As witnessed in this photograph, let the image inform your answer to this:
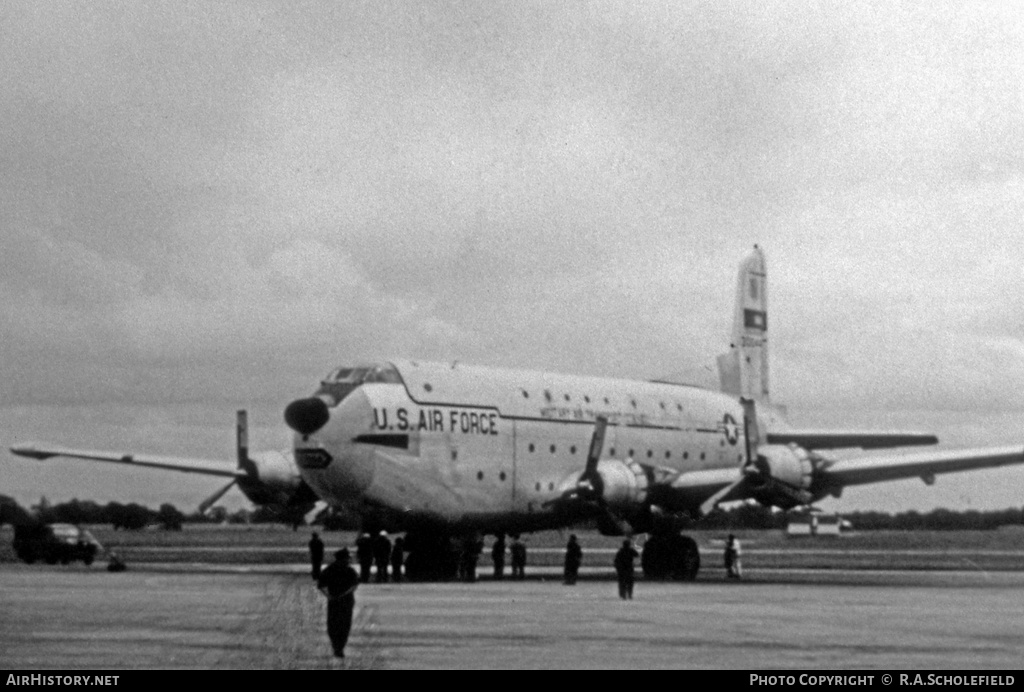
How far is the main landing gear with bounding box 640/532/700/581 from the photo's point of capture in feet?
115

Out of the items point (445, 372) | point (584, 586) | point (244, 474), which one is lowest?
point (584, 586)

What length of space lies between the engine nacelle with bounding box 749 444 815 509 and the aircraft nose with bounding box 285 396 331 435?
9797mm

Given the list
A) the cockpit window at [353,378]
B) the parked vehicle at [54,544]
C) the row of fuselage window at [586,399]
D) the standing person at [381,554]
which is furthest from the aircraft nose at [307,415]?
the parked vehicle at [54,544]

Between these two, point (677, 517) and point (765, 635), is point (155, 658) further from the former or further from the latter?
point (677, 517)

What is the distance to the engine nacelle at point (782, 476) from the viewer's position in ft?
107

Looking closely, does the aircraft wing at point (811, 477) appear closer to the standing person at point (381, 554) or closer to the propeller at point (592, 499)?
the propeller at point (592, 499)

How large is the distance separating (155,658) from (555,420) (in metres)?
20.5

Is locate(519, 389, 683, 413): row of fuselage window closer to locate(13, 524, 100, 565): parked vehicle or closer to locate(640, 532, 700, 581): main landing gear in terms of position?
locate(640, 532, 700, 581): main landing gear

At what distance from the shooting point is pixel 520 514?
3447 cm

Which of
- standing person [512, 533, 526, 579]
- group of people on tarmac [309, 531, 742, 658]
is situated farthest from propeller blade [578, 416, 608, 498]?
standing person [512, 533, 526, 579]

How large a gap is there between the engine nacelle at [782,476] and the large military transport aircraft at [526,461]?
0.04 meters

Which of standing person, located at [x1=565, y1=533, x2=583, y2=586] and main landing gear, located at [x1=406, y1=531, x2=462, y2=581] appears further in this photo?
main landing gear, located at [x1=406, y1=531, x2=462, y2=581]
